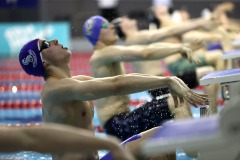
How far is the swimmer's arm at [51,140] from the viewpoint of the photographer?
5.19 ft

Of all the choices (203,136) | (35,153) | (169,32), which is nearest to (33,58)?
(35,153)

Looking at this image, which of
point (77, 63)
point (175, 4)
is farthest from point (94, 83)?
point (175, 4)

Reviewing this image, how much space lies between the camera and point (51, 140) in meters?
1.59

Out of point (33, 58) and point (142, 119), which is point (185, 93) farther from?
point (142, 119)

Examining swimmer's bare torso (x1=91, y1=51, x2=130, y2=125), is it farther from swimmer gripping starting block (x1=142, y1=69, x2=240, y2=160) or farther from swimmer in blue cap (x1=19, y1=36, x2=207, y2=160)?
swimmer gripping starting block (x1=142, y1=69, x2=240, y2=160)

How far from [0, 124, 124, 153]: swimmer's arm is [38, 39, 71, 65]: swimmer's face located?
1436 mm

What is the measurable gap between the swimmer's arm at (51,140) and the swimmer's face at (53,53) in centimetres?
144

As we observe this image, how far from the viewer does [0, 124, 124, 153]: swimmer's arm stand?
158 centimetres

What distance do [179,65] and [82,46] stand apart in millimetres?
10943

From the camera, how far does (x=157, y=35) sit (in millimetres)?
5969

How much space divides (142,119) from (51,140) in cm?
248

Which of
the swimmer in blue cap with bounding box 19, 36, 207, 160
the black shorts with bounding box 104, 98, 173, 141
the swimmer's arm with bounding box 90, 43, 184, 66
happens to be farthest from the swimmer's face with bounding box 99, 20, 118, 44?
the swimmer in blue cap with bounding box 19, 36, 207, 160

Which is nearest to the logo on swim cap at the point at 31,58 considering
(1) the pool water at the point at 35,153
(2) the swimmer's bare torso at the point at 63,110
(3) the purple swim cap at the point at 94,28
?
(2) the swimmer's bare torso at the point at 63,110

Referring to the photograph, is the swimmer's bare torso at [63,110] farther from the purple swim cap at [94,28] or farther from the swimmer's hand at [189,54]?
the purple swim cap at [94,28]
